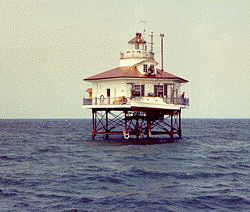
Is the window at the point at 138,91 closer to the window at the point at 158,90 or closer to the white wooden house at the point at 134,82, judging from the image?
the white wooden house at the point at 134,82

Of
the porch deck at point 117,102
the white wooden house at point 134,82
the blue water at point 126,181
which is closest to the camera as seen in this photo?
the blue water at point 126,181

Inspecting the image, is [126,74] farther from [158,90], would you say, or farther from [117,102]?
[158,90]

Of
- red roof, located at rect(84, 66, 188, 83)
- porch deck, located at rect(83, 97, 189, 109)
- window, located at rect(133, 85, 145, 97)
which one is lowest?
porch deck, located at rect(83, 97, 189, 109)

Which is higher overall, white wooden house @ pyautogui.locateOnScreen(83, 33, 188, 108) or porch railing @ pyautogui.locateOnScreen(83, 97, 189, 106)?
white wooden house @ pyautogui.locateOnScreen(83, 33, 188, 108)

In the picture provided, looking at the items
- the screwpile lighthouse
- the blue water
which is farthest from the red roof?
the blue water

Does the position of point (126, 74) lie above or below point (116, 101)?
above

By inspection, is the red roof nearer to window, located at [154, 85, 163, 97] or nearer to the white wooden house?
the white wooden house

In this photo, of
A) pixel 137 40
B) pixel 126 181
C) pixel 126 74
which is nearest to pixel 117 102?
pixel 126 74

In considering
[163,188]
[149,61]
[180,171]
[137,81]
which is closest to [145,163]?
[180,171]

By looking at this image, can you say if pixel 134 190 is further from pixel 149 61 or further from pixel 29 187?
pixel 149 61

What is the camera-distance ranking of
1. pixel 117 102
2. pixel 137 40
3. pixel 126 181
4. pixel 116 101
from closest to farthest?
pixel 126 181
pixel 117 102
pixel 116 101
pixel 137 40

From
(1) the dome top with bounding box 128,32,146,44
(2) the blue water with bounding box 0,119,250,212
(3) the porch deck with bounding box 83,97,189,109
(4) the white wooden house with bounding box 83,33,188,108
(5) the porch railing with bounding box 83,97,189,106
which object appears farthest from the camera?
(1) the dome top with bounding box 128,32,146,44

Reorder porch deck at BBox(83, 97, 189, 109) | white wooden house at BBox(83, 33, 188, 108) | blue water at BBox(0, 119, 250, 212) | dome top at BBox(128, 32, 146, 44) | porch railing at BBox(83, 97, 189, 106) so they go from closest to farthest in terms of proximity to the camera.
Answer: blue water at BBox(0, 119, 250, 212)
porch deck at BBox(83, 97, 189, 109)
porch railing at BBox(83, 97, 189, 106)
white wooden house at BBox(83, 33, 188, 108)
dome top at BBox(128, 32, 146, 44)

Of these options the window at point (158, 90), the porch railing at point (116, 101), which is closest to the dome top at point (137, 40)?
the window at point (158, 90)
